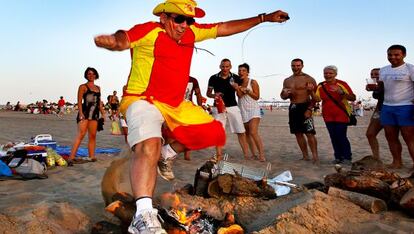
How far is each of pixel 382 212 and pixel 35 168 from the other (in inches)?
191

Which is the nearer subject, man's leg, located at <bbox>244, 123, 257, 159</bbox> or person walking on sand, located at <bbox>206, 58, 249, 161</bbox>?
person walking on sand, located at <bbox>206, 58, 249, 161</bbox>

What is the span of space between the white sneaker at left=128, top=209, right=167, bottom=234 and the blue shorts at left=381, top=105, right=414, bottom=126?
216 inches

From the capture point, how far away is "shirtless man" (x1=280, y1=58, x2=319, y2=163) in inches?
320

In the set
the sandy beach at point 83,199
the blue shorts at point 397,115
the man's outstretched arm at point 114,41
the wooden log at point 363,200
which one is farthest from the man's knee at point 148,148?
the blue shorts at point 397,115

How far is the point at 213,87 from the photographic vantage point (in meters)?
8.55

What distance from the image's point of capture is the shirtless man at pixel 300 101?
8.12 meters

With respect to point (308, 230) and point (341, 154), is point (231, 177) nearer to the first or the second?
point (308, 230)

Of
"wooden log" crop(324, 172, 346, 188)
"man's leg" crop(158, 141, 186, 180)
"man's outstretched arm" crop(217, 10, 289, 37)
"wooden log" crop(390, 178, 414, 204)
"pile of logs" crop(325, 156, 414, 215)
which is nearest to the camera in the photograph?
"pile of logs" crop(325, 156, 414, 215)

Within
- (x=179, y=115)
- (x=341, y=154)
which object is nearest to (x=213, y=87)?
(x=341, y=154)

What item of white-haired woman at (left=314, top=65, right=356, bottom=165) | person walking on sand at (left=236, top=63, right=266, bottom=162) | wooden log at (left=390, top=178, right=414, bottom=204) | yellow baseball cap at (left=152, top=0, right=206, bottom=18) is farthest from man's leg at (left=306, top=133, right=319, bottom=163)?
yellow baseball cap at (left=152, top=0, right=206, bottom=18)

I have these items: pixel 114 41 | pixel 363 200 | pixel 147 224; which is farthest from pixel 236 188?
pixel 114 41

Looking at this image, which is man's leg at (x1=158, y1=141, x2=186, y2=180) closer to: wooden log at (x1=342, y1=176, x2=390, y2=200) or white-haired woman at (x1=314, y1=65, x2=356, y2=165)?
wooden log at (x1=342, y1=176, x2=390, y2=200)

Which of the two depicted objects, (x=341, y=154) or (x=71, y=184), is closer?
(x=71, y=184)

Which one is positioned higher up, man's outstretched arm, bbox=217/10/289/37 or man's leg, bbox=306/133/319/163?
man's outstretched arm, bbox=217/10/289/37
